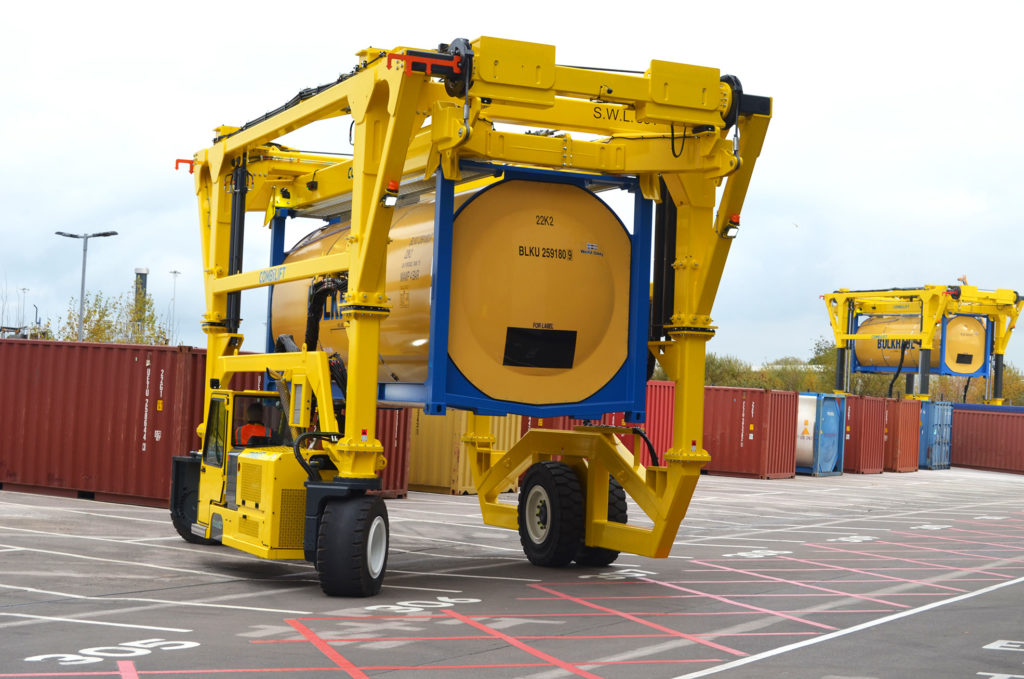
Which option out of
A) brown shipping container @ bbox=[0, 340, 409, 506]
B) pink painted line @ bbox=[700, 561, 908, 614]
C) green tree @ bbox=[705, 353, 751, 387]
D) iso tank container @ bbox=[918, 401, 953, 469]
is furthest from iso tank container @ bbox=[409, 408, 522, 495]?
green tree @ bbox=[705, 353, 751, 387]

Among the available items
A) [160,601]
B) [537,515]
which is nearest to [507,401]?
[537,515]

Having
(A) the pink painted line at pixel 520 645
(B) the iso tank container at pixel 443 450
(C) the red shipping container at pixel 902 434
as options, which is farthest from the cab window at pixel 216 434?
(C) the red shipping container at pixel 902 434

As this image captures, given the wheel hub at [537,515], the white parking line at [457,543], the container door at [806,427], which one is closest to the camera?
the wheel hub at [537,515]

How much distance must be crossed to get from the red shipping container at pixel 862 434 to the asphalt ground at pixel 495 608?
22.1 metres

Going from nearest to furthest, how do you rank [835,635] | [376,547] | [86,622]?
1. [86,622]
2. [835,635]
3. [376,547]

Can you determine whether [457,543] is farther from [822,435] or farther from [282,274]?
[822,435]

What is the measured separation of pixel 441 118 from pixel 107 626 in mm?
6013

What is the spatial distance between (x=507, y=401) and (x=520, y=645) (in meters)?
3.73

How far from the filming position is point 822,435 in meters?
38.6

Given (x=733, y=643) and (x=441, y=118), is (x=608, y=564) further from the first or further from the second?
(x=441, y=118)

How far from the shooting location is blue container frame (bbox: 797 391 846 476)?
38.1m

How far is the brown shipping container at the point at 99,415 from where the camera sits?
65.5ft

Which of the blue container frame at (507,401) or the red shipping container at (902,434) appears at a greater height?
the blue container frame at (507,401)

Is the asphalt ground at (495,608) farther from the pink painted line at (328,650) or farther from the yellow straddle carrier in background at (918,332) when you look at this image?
the yellow straddle carrier in background at (918,332)
